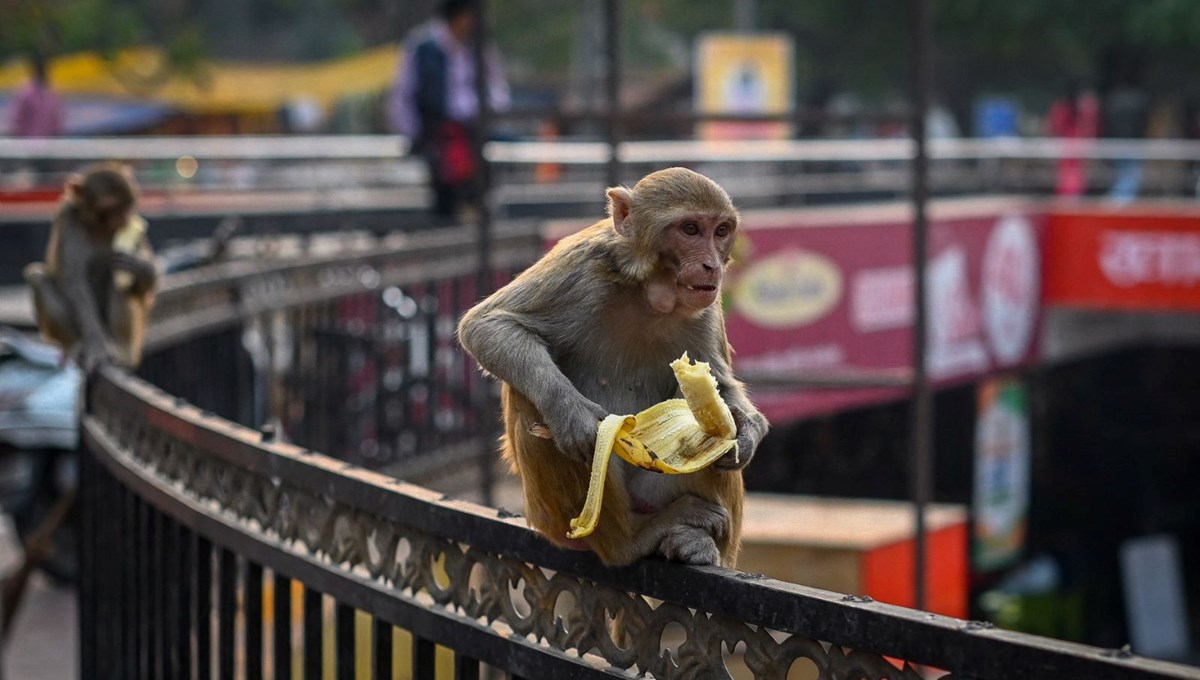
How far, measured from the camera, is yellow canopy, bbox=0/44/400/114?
29.4 metres

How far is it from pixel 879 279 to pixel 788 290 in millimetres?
1051

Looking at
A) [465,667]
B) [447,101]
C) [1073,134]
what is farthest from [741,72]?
[465,667]

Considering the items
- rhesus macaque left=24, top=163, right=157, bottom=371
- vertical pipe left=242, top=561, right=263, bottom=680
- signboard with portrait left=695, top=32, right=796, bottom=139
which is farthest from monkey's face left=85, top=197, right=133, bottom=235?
signboard with portrait left=695, top=32, right=796, bottom=139

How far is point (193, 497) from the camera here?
11.1 feet

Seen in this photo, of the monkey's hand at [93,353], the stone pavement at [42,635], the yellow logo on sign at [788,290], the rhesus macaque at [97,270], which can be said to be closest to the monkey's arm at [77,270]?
the rhesus macaque at [97,270]

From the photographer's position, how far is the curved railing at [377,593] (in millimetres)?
2055

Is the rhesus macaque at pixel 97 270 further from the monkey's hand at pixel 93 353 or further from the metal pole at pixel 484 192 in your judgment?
the metal pole at pixel 484 192

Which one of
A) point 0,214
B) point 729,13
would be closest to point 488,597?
point 0,214

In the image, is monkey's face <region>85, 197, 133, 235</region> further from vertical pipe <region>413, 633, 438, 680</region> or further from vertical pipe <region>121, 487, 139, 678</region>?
vertical pipe <region>413, 633, 438, 680</region>

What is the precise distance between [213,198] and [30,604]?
848 centimetres

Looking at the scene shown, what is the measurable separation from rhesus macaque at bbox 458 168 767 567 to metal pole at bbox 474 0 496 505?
3.29 metres

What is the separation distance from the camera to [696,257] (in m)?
2.75

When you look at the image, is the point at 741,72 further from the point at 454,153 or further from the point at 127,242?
the point at 127,242

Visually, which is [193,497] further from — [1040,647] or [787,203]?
[787,203]
